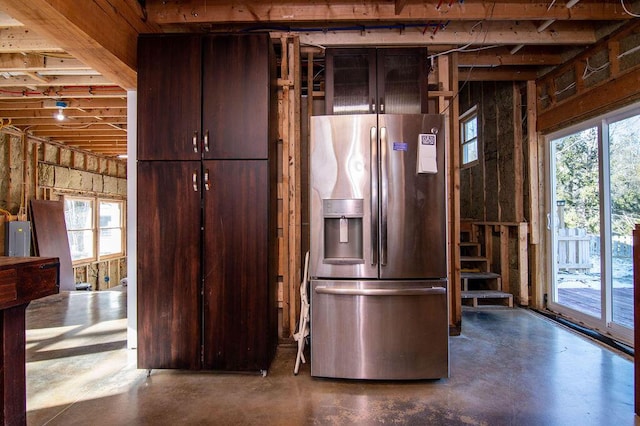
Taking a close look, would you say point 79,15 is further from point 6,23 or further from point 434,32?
point 434,32

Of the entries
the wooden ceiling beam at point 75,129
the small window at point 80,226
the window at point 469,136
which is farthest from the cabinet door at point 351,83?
the small window at point 80,226

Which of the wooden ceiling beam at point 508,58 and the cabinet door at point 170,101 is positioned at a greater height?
the wooden ceiling beam at point 508,58

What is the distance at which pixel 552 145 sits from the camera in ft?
12.1

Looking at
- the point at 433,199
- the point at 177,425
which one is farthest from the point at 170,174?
the point at 433,199

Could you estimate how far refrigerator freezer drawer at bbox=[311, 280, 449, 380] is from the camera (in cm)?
211

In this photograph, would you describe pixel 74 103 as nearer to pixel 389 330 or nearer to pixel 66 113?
pixel 66 113

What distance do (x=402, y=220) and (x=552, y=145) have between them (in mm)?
2859

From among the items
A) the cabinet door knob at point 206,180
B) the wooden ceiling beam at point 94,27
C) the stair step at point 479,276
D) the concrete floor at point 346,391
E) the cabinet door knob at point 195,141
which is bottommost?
the concrete floor at point 346,391

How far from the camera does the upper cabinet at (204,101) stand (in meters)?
2.24

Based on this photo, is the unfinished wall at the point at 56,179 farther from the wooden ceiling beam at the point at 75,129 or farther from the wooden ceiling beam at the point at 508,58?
the wooden ceiling beam at the point at 508,58

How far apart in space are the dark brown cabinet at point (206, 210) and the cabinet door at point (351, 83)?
63 centimetres

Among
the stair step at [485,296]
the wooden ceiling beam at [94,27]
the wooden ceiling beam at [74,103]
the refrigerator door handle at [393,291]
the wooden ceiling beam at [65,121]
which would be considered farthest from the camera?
the wooden ceiling beam at [65,121]

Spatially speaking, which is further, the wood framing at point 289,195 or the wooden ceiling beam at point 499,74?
the wooden ceiling beam at point 499,74

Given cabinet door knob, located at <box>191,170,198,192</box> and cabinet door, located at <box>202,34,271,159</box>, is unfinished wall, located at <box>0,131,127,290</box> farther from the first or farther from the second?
cabinet door, located at <box>202,34,271,159</box>
